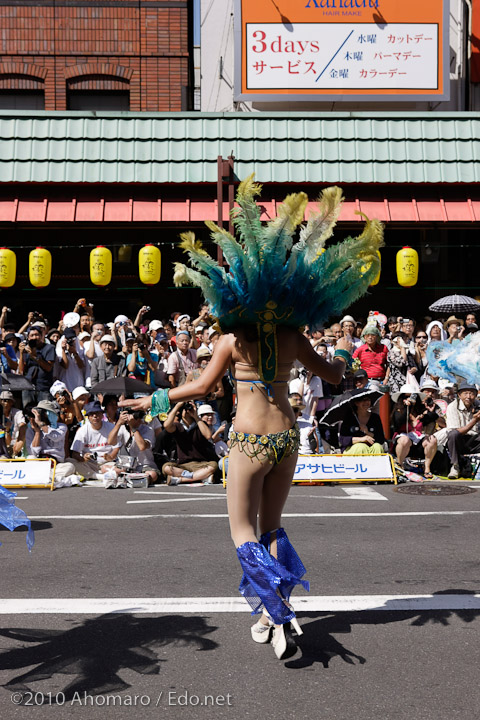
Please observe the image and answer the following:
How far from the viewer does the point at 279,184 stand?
19.0 meters

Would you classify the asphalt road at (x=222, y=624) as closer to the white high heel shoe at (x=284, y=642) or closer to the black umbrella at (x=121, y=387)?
the white high heel shoe at (x=284, y=642)

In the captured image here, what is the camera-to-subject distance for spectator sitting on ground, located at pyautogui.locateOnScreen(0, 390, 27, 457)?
12.5 metres

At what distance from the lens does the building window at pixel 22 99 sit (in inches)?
936

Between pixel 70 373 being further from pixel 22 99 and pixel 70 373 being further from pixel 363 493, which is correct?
pixel 22 99

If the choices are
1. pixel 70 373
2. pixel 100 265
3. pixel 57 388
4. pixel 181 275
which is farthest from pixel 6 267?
pixel 181 275

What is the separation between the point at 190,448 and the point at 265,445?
7.64 metres

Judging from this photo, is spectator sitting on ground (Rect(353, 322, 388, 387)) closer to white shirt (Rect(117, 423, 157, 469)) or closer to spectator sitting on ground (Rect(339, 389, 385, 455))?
spectator sitting on ground (Rect(339, 389, 385, 455))

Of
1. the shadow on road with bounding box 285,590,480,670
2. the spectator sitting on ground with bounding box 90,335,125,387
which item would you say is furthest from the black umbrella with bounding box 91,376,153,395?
the shadow on road with bounding box 285,590,480,670

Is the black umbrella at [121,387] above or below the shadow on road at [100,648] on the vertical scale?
above

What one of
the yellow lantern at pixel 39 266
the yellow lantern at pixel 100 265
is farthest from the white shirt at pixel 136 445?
the yellow lantern at pixel 39 266

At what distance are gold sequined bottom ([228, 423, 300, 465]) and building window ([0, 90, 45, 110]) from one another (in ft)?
69.1

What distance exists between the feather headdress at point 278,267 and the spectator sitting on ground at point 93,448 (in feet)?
24.5

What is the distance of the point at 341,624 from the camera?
522 cm

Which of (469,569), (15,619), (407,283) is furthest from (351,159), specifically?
(15,619)
